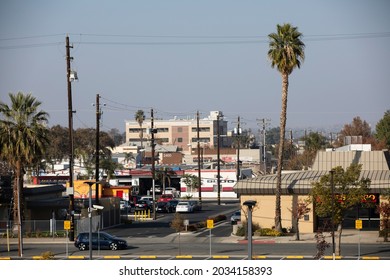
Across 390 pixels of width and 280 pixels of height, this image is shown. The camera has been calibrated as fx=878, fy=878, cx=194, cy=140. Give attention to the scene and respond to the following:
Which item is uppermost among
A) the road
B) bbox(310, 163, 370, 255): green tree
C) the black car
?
bbox(310, 163, 370, 255): green tree

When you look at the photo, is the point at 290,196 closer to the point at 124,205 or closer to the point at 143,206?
the point at 124,205

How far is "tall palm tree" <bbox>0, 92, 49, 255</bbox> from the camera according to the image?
6394 centimetres

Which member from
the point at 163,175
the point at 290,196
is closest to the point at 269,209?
the point at 290,196

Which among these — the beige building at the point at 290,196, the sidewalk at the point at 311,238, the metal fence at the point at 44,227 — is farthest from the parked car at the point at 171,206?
the sidewalk at the point at 311,238

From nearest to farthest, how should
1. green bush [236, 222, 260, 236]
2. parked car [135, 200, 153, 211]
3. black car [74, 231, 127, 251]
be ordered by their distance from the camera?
1. black car [74, 231, 127, 251]
2. green bush [236, 222, 260, 236]
3. parked car [135, 200, 153, 211]

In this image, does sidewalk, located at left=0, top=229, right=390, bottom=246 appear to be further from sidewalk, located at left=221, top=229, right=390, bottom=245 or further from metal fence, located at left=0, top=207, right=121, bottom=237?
metal fence, located at left=0, top=207, right=121, bottom=237

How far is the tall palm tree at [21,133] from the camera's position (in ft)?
210

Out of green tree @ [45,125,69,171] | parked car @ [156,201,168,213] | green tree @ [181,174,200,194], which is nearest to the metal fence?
parked car @ [156,201,168,213]

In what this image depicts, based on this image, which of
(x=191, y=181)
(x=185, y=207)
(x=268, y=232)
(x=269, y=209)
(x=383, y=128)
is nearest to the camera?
(x=268, y=232)

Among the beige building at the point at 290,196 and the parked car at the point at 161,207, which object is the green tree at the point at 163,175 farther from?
the beige building at the point at 290,196

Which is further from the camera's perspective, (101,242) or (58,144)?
(58,144)

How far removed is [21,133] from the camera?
2544 inches
